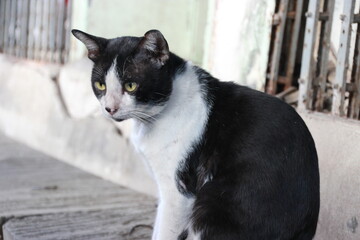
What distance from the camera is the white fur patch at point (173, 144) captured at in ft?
8.41

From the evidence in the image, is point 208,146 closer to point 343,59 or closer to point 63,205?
point 343,59

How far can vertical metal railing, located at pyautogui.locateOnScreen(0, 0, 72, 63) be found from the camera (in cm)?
612

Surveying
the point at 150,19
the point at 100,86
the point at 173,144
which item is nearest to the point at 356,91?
the point at 173,144

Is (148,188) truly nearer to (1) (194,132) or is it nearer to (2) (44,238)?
(2) (44,238)

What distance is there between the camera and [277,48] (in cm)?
391

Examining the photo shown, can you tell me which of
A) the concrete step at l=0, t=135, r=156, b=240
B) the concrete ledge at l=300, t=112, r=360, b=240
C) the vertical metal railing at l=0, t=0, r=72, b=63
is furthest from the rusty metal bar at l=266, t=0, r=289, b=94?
the vertical metal railing at l=0, t=0, r=72, b=63

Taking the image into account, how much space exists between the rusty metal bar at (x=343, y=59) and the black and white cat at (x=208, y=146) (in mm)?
849

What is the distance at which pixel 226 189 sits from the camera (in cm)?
243

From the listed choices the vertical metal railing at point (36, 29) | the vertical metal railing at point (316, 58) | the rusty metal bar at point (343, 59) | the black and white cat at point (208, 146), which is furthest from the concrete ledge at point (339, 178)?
the vertical metal railing at point (36, 29)

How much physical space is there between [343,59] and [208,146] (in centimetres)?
117

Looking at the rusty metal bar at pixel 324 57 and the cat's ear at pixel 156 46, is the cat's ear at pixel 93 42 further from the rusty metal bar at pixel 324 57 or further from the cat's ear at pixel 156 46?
the rusty metal bar at pixel 324 57

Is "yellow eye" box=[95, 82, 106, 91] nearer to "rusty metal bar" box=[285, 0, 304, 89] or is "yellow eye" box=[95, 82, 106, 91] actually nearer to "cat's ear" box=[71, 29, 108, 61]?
"cat's ear" box=[71, 29, 108, 61]

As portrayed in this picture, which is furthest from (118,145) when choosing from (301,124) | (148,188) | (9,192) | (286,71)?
(301,124)

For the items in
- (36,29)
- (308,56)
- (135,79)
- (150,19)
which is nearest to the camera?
(135,79)
